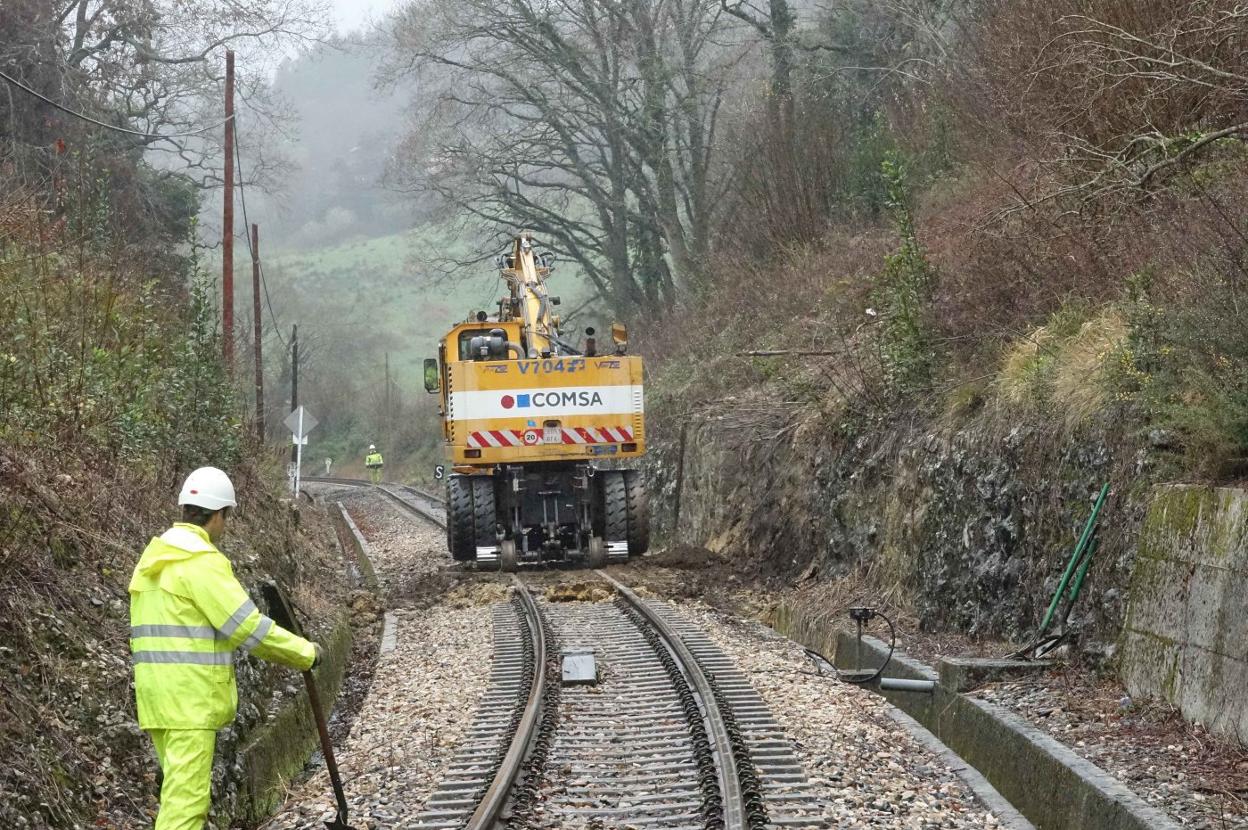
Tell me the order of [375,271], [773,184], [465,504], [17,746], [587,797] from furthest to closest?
[375,271] → [773,184] → [465,504] → [587,797] → [17,746]

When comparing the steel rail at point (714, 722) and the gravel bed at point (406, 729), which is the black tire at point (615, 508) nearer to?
the steel rail at point (714, 722)

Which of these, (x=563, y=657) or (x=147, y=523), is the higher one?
(x=147, y=523)

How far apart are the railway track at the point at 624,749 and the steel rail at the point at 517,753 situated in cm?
1

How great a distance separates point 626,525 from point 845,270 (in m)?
5.93

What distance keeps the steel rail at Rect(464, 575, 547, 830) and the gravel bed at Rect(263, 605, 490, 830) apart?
40 cm

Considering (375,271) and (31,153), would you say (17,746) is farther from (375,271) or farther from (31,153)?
(375,271)

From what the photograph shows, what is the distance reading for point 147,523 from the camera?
9922 millimetres

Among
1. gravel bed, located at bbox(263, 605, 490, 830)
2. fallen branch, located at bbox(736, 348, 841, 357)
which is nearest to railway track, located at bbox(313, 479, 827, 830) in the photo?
gravel bed, located at bbox(263, 605, 490, 830)

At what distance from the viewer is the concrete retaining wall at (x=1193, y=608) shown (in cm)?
712

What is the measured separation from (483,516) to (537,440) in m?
1.32

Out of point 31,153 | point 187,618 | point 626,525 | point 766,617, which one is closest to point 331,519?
point 31,153

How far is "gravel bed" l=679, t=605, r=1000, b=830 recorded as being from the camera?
7234 millimetres

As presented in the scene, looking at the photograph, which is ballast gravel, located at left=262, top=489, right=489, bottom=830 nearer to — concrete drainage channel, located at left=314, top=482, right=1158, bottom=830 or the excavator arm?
concrete drainage channel, located at left=314, top=482, right=1158, bottom=830

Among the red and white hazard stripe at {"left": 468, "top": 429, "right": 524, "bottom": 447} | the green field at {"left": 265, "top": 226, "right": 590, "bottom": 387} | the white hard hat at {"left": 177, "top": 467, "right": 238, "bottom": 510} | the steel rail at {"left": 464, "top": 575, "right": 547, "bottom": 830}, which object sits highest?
the green field at {"left": 265, "top": 226, "right": 590, "bottom": 387}
